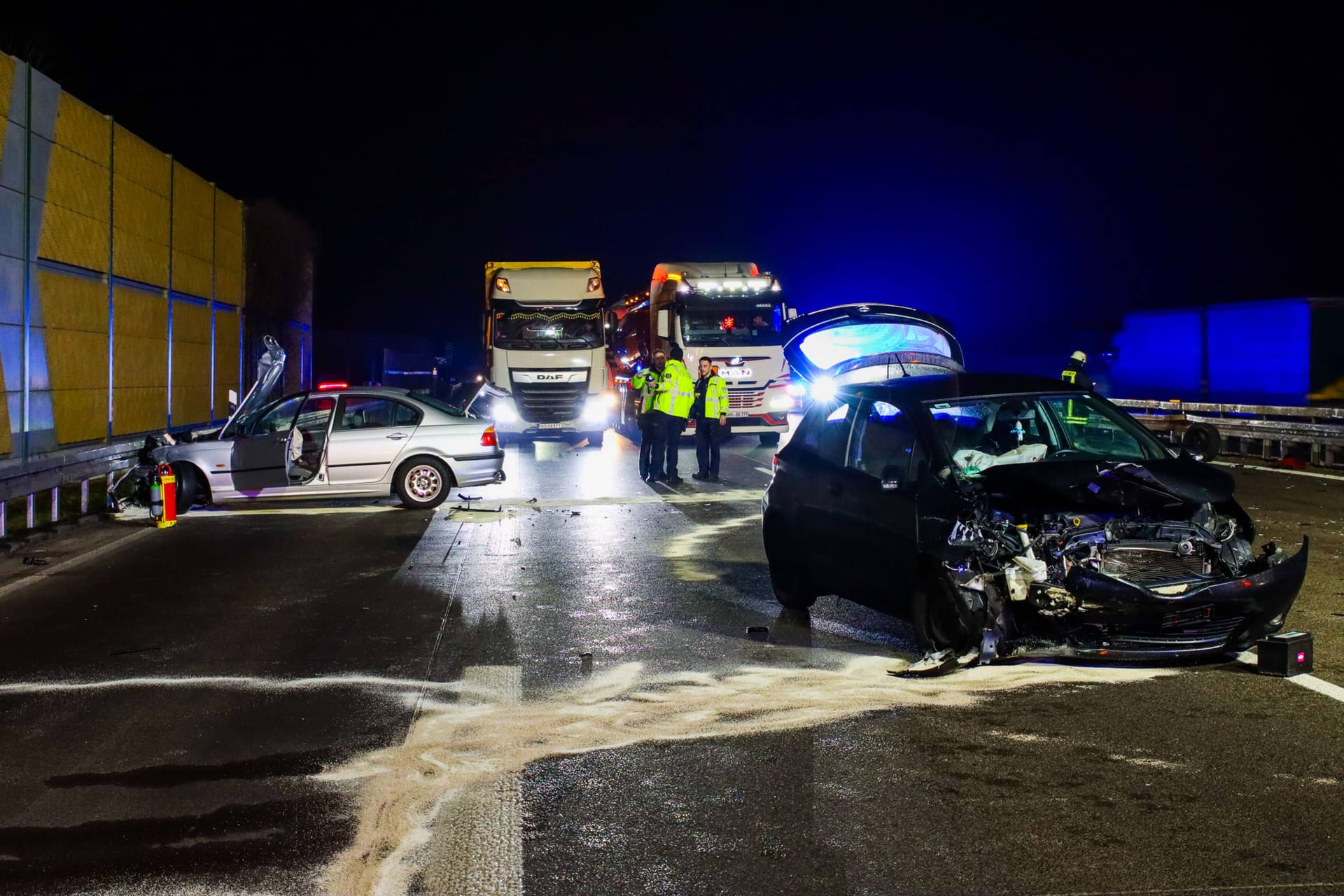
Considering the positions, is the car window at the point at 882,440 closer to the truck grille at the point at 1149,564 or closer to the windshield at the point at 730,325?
the truck grille at the point at 1149,564

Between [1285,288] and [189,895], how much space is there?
198 ft

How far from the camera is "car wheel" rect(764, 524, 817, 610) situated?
8742mm

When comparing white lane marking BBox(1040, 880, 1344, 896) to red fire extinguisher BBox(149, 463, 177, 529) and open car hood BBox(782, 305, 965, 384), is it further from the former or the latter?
red fire extinguisher BBox(149, 463, 177, 529)

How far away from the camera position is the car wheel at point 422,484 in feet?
50.6

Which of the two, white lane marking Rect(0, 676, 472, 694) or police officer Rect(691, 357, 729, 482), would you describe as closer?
white lane marking Rect(0, 676, 472, 694)

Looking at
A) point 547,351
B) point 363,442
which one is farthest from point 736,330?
point 363,442

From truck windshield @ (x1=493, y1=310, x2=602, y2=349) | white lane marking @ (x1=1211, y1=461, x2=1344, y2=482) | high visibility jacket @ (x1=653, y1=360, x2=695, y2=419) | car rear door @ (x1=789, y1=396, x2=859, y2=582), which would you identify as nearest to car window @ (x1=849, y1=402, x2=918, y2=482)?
car rear door @ (x1=789, y1=396, x2=859, y2=582)

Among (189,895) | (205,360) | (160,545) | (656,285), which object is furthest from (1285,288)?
(189,895)

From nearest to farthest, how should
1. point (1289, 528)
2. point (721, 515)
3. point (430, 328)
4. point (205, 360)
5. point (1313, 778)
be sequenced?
point (1313, 778) → point (1289, 528) → point (721, 515) → point (205, 360) → point (430, 328)

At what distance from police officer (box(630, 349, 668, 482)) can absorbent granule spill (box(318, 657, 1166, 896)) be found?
11.3 m

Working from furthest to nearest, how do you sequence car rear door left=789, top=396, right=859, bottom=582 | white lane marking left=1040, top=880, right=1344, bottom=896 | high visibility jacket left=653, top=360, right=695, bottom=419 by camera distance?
1. high visibility jacket left=653, top=360, right=695, bottom=419
2. car rear door left=789, top=396, right=859, bottom=582
3. white lane marking left=1040, top=880, right=1344, bottom=896

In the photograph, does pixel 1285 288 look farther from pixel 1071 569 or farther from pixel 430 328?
pixel 1071 569

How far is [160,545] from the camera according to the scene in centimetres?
1271

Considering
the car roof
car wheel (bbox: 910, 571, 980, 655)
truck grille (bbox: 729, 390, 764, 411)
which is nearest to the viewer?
car wheel (bbox: 910, 571, 980, 655)
